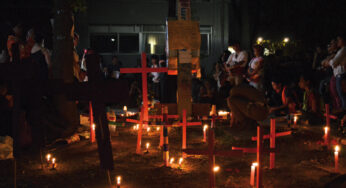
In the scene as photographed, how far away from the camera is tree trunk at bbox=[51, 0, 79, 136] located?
8.38 m

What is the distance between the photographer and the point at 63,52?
8.44 m

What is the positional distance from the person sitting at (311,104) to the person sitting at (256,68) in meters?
1.27

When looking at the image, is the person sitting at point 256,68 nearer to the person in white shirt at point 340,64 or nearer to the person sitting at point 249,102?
the person in white shirt at point 340,64

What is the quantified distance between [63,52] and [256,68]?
501 cm

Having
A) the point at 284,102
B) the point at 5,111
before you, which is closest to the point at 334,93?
the point at 284,102

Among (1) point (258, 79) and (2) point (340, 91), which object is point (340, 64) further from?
(1) point (258, 79)

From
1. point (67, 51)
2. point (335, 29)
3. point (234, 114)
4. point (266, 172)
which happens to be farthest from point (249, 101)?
point (335, 29)

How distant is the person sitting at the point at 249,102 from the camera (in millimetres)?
7711

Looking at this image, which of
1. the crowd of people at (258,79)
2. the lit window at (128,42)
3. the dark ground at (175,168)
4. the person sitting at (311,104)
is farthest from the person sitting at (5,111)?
the lit window at (128,42)

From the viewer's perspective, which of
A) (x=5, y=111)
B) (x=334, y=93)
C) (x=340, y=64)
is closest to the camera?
(x=5, y=111)

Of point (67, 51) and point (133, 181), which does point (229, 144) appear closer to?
point (133, 181)

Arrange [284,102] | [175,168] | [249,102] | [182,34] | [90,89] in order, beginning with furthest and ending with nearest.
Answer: [284,102], [182,34], [249,102], [175,168], [90,89]

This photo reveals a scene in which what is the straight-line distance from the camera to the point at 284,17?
71.2ft

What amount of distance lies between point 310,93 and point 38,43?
7142 mm
